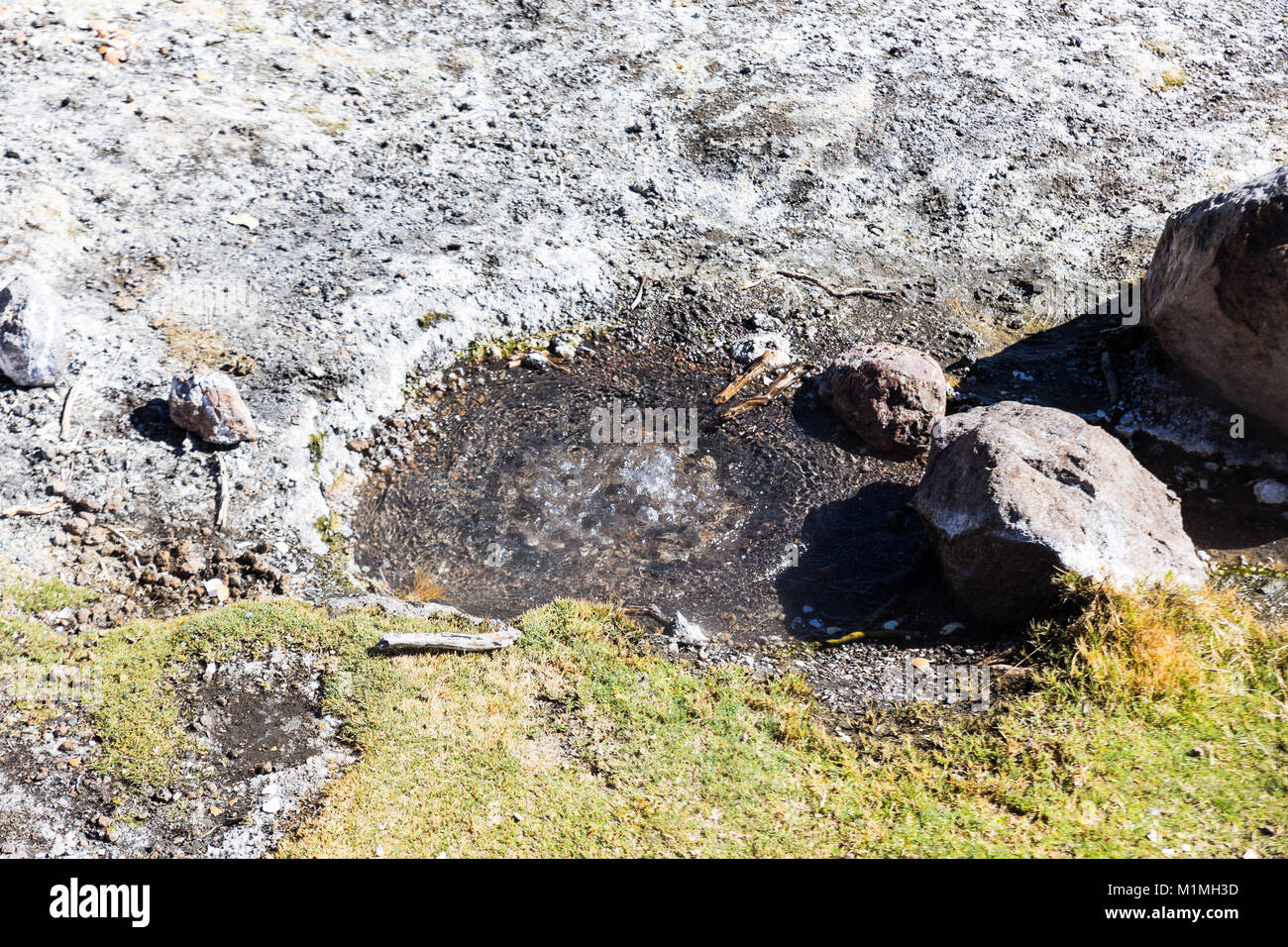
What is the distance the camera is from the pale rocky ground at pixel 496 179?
7.25 m

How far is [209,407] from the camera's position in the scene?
678cm

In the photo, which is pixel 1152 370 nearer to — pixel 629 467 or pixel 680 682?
pixel 629 467

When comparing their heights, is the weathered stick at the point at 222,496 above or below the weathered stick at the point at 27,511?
above

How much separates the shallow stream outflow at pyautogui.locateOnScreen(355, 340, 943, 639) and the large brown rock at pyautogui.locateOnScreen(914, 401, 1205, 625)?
25.5 inches

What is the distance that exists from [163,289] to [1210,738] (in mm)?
8445

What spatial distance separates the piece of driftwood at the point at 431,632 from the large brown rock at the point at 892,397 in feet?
11.9

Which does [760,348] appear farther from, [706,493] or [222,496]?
[222,496]

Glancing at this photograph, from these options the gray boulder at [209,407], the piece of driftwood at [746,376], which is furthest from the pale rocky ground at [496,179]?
the piece of driftwood at [746,376]

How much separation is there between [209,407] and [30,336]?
59.4 inches

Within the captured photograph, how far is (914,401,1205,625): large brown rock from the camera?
5863 mm

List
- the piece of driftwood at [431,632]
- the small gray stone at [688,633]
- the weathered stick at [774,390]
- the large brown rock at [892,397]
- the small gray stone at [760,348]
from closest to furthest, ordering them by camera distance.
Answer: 1. the piece of driftwood at [431,632]
2. the small gray stone at [688,633]
3. the large brown rock at [892,397]
4. the weathered stick at [774,390]
5. the small gray stone at [760,348]

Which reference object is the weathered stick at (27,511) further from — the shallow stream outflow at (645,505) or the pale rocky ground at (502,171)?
the shallow stream outflow at (645,505)

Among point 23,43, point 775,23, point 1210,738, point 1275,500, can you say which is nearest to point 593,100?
point 775,23

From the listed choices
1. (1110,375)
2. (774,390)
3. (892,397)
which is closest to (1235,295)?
(1110,375)
